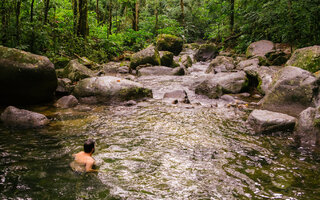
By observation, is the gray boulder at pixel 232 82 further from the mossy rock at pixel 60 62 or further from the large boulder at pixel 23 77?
the mossy rock at pixel 60 62

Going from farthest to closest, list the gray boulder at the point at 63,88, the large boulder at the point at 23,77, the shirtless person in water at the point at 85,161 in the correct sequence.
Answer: the gray boulder at the point at 63,88 → the large boulder at the point at 23,77 → the shirtless person in water at the point at 85,161

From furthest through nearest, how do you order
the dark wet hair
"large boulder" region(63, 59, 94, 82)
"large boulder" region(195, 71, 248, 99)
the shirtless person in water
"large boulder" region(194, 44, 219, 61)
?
"large boulder" region(194, 44, 219, 61)
"large boulder" region(63, 59, 94, 82)
"large boulder" region(195, 71, 248, 99)
the dark wet hair
the shirtless person in water

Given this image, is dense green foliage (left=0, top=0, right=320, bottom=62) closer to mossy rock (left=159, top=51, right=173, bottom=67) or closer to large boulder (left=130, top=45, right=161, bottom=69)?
large boulder (left=130, top=45, right=161, bottom=69)

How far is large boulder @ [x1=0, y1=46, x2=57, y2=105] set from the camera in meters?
6.06

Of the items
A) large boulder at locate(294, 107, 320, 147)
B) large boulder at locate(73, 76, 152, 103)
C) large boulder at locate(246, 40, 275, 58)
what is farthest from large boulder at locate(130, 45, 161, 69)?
large boulder at locate(294, 107, 320, 147)

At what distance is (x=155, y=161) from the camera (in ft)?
13.3

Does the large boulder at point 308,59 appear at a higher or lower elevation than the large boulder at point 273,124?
higher

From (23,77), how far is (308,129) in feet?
21.5

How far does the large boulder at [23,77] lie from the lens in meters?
6.06

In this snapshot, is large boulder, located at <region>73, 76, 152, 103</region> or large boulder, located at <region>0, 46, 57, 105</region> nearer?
large boulder, located at <region>0, 46, 57, 105</region>

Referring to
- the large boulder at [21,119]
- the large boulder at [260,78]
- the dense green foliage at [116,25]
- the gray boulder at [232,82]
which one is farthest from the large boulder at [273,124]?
the dense green foliage at [116,25]

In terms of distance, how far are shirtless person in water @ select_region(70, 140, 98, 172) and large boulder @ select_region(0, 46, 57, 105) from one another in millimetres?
3592

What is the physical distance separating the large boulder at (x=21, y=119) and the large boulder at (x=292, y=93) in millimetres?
5646

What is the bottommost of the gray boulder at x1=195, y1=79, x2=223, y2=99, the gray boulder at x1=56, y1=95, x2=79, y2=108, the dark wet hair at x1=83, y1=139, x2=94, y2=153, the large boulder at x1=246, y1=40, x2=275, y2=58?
the dark wet hair at x1=83, y1=139, x2=94, y2=153
